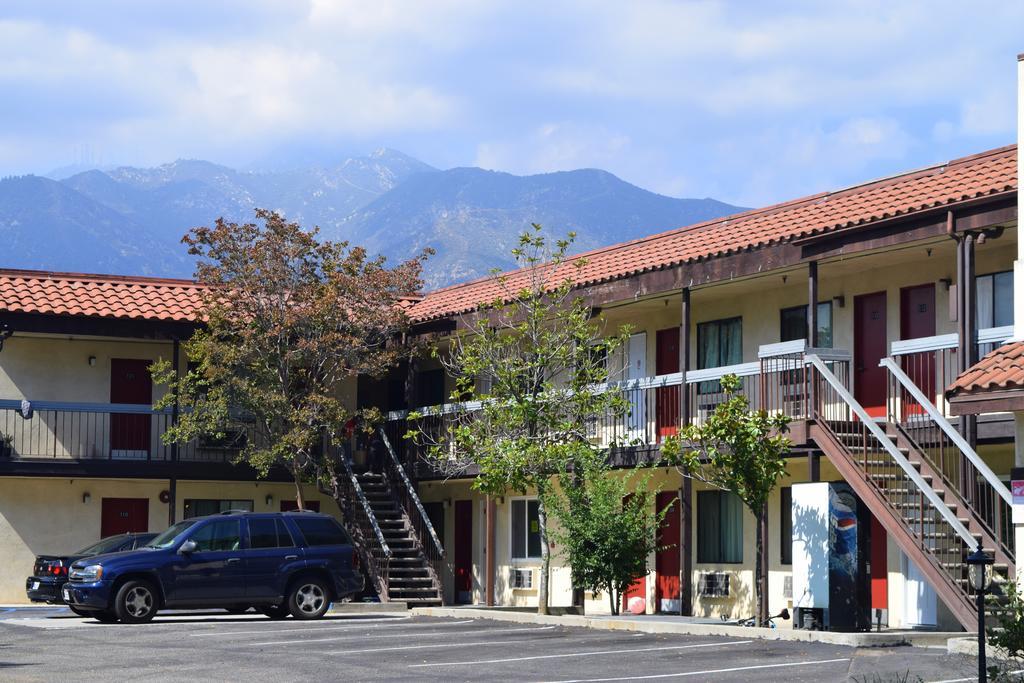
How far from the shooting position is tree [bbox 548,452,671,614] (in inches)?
987

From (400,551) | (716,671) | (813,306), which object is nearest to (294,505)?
(400,551)

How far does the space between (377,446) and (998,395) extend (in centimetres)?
1826

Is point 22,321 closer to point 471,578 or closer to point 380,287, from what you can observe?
point 380,287

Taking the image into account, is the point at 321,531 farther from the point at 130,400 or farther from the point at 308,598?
the point at 130,400

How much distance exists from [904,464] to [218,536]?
35.3ft

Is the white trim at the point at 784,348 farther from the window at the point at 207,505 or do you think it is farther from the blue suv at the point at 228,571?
the window at the point at 207,505

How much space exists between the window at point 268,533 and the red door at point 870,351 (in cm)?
921

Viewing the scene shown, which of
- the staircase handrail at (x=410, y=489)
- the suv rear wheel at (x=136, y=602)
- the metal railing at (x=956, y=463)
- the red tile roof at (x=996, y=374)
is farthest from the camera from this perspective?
the staircase handrail at (x=410, y=489)

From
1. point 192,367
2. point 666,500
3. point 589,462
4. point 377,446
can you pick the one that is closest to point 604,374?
point 589,462

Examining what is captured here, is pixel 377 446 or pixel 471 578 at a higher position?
pixel 377 446

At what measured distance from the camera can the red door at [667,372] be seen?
1099 inches

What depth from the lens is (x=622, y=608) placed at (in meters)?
28.5

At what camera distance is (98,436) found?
32812mm

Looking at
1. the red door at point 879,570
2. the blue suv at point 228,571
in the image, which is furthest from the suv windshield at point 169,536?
the red door at point 879,570
